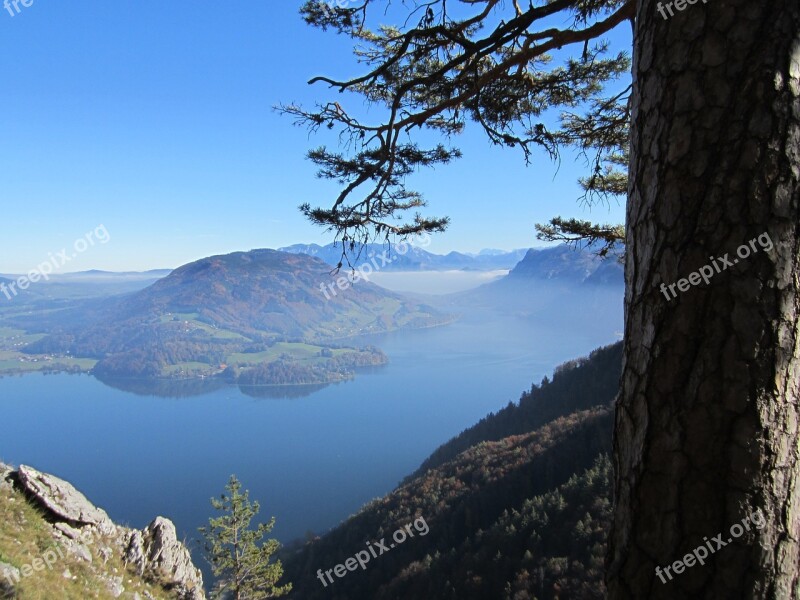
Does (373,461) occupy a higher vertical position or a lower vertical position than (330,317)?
lower

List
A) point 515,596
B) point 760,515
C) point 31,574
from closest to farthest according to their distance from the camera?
point 760,515 < point 31,574 < point 515,596

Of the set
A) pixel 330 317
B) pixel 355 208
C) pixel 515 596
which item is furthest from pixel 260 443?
pixel 330 317

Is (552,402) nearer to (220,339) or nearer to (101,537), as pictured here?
(101,537)

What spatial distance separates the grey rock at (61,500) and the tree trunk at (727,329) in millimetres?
6765

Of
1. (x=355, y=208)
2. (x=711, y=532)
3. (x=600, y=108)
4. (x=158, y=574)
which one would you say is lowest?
(x=158, y=574)

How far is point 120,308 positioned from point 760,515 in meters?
223

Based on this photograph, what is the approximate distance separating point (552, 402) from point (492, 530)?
25271 mm

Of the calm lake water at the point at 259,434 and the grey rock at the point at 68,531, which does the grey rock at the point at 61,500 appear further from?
the calm lake water at the point at 259,434

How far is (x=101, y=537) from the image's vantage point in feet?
18.6

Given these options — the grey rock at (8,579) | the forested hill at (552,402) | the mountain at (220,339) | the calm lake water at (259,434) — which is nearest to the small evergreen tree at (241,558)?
the grey rock at (8,579)

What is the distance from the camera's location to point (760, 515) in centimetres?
68

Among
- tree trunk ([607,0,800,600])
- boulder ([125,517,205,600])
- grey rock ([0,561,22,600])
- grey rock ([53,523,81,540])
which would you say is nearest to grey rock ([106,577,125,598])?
grey rock ([53,523,81,540])

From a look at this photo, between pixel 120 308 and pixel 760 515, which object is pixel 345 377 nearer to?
pixel 760 515

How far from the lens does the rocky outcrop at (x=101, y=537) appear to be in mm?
5223
